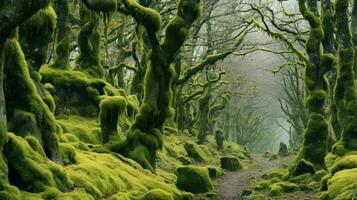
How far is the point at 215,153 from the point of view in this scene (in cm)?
4447

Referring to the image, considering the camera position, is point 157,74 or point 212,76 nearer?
point 157,74

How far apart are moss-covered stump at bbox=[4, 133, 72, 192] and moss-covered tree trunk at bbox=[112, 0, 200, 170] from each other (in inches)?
357

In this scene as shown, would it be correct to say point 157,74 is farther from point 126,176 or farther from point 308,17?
point 308,17

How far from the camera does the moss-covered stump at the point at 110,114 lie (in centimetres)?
2108

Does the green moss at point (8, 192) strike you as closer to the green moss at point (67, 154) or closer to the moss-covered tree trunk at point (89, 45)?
the green moss at point (67, 154)

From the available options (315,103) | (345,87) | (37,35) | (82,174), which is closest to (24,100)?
(37,35)

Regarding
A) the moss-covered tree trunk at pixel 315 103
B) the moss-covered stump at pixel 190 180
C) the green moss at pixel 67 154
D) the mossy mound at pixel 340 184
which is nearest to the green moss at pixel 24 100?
the green moss at pixel 67 154

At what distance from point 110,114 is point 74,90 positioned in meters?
5.46

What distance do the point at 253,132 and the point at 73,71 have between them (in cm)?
5517

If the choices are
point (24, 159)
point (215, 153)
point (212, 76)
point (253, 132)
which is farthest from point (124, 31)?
point (253, 132)

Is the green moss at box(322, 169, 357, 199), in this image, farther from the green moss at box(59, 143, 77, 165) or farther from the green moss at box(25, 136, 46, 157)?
the green moss at box(25, 136, 46, 157)

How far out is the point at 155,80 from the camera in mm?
22312

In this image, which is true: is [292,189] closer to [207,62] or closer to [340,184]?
[340,184]

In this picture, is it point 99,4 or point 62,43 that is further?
point 62,43
